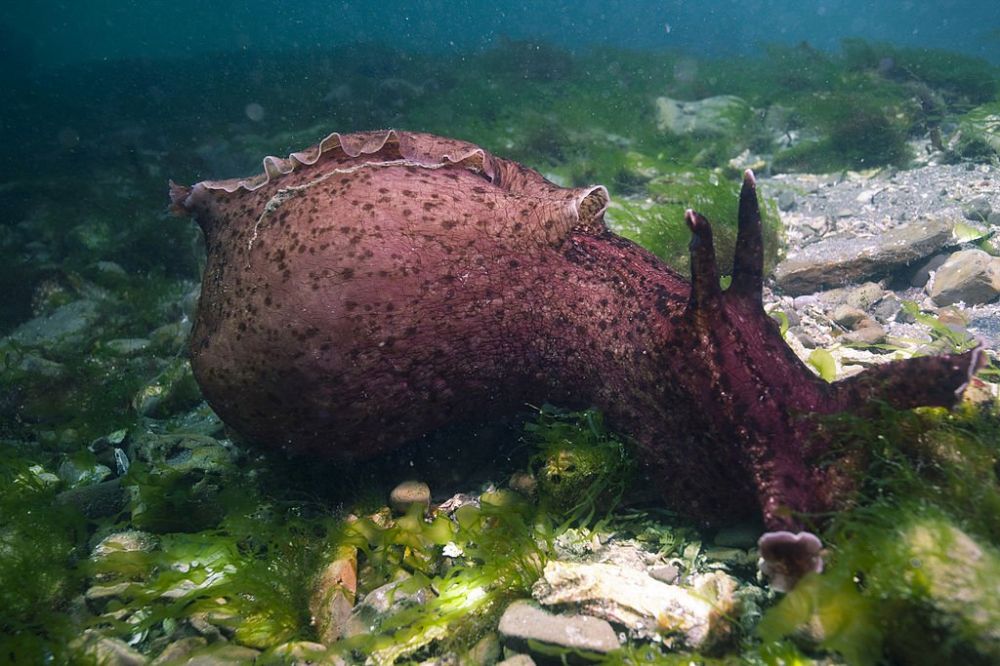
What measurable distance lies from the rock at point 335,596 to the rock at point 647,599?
1.04 metres

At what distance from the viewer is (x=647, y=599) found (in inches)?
92.9

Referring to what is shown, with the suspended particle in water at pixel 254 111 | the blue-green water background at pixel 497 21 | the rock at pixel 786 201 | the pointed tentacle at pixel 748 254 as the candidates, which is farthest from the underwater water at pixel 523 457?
the blue-green water background at pixel 497 21

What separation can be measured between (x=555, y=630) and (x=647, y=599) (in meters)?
0.42

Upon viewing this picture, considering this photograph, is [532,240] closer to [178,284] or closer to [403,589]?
[403,589]

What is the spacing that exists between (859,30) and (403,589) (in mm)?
100383

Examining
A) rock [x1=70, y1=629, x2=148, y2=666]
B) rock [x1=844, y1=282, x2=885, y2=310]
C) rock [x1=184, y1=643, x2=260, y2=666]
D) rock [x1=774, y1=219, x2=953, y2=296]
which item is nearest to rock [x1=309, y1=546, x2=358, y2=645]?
rock [x1=184, y1=643, x2=260, y2=666]

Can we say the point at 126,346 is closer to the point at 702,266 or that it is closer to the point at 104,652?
the point at 104,652

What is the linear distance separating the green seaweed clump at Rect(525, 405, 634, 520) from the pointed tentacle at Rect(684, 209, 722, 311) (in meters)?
0.94

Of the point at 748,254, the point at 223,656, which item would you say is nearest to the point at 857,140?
the point at 748,254

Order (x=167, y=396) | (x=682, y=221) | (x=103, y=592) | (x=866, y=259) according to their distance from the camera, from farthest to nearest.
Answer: (x=682, y=221)
(x=167, y=396)
(x=866, y=259)
(x=103, y=592)

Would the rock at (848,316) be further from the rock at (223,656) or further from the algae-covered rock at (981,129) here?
the algae-covered rock at (981,129)

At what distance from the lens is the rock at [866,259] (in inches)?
201

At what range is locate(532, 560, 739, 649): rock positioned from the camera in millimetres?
2211

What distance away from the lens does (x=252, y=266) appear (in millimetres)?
3223
